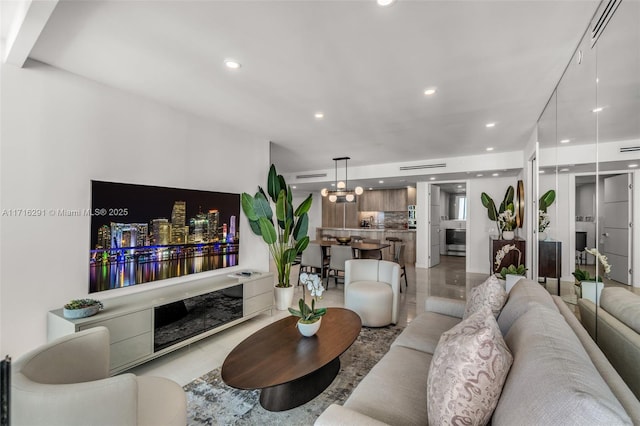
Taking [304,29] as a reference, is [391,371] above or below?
below

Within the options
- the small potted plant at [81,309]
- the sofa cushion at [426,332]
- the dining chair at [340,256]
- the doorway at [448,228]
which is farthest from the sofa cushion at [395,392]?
the doorway at [448,228]

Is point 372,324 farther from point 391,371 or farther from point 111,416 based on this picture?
point 111,416

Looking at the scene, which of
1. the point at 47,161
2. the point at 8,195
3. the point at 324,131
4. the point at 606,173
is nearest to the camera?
the point at 606,173

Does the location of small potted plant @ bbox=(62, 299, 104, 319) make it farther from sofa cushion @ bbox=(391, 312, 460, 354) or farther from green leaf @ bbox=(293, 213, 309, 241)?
green leaf @ bbox=(293, 213, 309, 241)

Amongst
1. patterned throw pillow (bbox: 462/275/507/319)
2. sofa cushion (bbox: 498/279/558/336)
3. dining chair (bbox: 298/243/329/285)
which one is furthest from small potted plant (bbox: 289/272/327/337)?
dining chair (bbox: 298/243/329/285)

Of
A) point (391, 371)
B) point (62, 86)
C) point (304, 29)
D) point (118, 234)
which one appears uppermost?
point (304, 29)

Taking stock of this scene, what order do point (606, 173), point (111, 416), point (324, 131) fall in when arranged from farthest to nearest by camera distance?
point (324, 131)
point (606, 173)
point (111, 416)

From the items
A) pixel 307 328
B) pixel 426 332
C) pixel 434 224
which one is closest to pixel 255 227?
pixel 307 328

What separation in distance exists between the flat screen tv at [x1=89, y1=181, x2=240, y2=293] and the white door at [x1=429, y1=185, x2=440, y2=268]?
5.81 meters

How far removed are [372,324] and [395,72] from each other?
279 cm

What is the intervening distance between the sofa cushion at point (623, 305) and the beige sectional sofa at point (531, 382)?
0.18 m

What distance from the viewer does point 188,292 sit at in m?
3.01

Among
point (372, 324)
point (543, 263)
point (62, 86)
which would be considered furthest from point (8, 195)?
point (543, 263)

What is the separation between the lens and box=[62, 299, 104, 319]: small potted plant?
2.21 m
